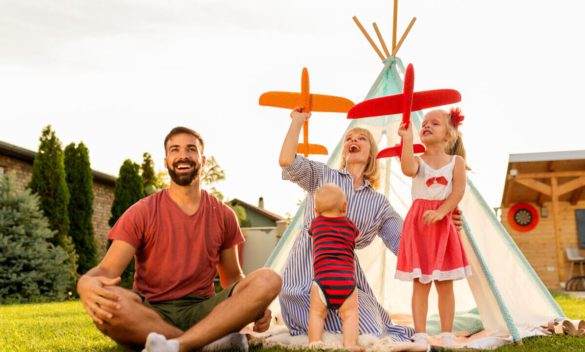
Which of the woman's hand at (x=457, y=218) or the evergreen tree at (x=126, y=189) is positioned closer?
the woman's hand at (x=457, y=218)

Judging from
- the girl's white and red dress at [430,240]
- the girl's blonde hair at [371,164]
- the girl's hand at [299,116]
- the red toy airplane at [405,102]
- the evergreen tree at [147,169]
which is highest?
the evergreen tree at [147,169]

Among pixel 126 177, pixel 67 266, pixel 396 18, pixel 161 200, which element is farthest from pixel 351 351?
pixel 126 177

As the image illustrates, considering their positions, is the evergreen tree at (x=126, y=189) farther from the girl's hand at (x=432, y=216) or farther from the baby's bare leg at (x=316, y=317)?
the baby's bare leg at (x=316, y=317)

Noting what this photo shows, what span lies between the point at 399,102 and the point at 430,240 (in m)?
0.84

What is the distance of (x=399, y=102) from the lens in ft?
12.2

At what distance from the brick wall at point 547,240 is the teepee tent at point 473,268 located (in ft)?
30.0

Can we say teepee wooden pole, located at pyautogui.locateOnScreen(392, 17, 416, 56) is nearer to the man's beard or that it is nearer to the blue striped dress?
the blue striped dress

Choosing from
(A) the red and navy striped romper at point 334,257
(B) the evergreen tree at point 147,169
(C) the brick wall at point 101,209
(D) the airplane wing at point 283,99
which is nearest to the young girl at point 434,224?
(A) the red and navy striped romper at point 334,257

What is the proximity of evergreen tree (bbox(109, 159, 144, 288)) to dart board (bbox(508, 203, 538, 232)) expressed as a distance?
8293mm

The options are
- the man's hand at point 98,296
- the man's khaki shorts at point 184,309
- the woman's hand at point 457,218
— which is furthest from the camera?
the woman's hand at point 457,218

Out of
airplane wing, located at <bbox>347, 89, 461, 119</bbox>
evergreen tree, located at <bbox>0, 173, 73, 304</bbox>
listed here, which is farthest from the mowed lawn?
evergreen tree, located at <bbox>0, 173, 73, 304</bbox>

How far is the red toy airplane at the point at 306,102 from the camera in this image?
3758 millimetres

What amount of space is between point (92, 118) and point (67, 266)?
353 cm

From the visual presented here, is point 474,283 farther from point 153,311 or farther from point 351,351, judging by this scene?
point 153,311
